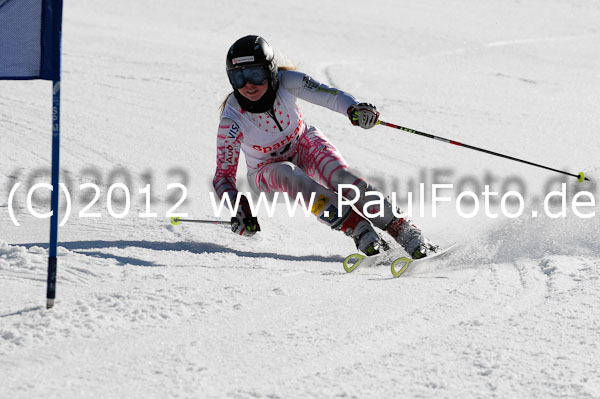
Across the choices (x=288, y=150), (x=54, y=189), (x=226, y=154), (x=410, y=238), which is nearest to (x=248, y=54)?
(x=226, y=154)

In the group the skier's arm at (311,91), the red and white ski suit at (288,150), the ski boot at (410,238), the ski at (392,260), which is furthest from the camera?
the skier's arm at (311,91)

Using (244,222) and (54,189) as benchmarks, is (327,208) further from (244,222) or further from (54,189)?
(54,189)

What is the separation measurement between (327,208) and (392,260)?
0.53 m

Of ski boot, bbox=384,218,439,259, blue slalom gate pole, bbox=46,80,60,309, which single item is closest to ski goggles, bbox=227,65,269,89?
ski boot, bbox=384,218,439,259

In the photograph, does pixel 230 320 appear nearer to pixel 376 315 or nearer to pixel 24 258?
pixel 376 315

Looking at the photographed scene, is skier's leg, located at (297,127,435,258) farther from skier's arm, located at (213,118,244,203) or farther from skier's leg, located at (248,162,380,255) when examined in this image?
skier's arm, located at (213,118,244,203)

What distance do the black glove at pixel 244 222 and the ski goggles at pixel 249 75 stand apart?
30.5 inches

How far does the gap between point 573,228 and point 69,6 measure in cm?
1382

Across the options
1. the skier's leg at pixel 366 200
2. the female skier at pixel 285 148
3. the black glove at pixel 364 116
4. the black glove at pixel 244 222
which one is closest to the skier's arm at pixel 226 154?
the female skier at pixel 285 148

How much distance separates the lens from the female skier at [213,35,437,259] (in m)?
4.64

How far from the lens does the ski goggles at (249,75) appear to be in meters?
4.66

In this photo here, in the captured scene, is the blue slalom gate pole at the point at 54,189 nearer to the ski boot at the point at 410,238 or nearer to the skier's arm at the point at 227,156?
the skier's arm at the point at 227,156

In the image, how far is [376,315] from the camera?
343 cm

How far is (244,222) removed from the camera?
4621 mm
